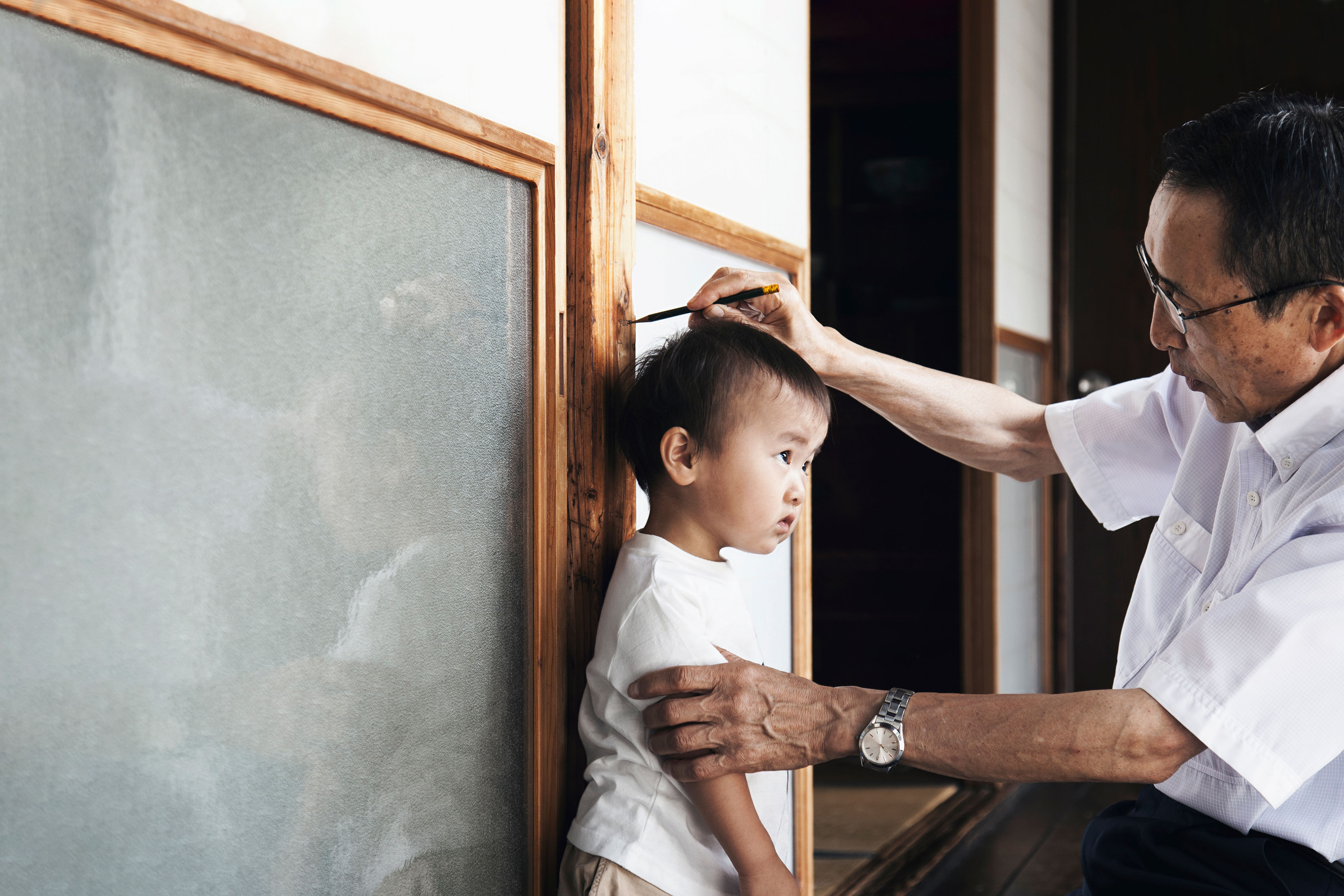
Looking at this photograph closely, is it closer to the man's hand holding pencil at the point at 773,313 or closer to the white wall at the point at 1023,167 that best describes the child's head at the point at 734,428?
the man's hand holding pencil at the point at 773,313

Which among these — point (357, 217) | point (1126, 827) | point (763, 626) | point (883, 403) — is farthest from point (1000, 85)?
point (357, 217)

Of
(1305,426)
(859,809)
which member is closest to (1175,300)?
(1305,426)

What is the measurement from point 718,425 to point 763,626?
0.65 metres

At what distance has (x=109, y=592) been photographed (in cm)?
74

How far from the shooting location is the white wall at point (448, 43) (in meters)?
0.85

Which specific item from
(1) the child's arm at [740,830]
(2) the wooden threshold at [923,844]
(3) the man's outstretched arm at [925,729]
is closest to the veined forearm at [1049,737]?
(3) the man's outstretched arm at [925,729]

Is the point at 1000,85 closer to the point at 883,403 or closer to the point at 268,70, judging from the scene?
the point at 883,403

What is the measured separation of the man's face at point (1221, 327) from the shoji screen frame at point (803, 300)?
0.55 meters

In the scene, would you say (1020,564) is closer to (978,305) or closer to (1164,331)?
(978,305)

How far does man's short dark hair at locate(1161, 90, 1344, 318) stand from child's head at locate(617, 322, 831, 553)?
473 mm

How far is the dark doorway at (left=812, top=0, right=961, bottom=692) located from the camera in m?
3.57

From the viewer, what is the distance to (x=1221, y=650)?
99cm

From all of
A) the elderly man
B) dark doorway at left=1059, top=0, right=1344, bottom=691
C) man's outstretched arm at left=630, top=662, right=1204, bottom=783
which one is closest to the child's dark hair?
the elderly man

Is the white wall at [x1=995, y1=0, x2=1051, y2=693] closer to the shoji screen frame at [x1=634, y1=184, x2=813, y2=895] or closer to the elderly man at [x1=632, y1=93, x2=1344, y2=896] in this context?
the shoji screen frame at [x1=634, y1=184, x2=813, y2=895]
